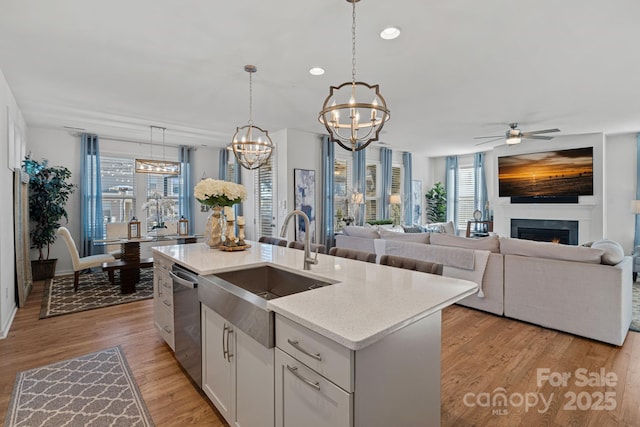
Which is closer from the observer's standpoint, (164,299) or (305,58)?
(164,299)

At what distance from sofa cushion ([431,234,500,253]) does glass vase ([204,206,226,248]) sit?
2.83 meters

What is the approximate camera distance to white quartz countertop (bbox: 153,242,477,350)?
1.20m

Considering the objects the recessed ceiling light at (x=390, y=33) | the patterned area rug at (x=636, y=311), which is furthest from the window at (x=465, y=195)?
the recessed ceiling light at (x=390, y=33)

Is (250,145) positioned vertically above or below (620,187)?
above

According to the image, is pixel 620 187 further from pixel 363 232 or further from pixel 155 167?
pixel 155 167

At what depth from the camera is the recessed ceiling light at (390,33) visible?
2.63m

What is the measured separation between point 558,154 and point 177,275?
8.01m

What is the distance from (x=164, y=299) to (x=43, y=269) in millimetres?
4320

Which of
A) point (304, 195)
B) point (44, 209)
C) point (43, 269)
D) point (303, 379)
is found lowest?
point (43, 269)

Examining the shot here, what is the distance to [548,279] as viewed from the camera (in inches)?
133

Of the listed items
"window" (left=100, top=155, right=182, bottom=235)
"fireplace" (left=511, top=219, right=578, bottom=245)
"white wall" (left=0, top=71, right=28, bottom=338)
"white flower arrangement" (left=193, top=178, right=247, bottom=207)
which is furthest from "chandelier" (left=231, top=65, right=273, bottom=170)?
"fireplace" (left=511, top=219, right=578, bottom=245)

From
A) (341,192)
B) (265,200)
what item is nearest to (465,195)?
(341,192)

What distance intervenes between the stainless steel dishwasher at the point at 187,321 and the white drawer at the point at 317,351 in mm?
1023

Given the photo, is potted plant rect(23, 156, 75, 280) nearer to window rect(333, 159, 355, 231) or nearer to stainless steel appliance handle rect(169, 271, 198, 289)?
stainless steel appliance handle rect(169, 271, 198, 289)
